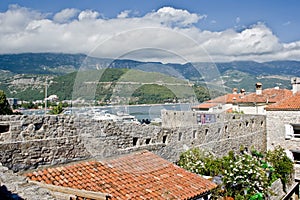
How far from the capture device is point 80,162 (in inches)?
311

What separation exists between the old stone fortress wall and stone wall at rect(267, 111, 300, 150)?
294 inches

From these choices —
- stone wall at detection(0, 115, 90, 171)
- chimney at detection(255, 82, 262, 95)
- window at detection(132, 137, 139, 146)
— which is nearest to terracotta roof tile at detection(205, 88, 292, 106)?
chimney at detection(255, 82, 262, 95)

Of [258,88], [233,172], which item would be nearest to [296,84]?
[258,88]

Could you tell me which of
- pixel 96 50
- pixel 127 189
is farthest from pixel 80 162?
pixel 96 50

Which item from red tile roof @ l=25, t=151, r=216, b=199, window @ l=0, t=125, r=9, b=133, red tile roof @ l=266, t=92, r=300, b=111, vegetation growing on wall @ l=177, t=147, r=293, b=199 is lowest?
vegetation growing on wall @ l=177, t=147, r=293, b=199

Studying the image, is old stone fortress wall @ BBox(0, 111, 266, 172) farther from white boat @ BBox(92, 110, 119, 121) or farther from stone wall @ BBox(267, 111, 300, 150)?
stone wall @ BBox(267, 111, 300, 150)

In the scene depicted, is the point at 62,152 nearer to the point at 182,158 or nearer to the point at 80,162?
the point at 80,162

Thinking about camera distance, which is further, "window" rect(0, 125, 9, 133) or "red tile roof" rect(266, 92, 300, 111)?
"red tile roof" rect(266, 92, 300, 111)

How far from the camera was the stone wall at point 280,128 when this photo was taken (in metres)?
18.2

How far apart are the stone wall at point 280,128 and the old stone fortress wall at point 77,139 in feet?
24.5

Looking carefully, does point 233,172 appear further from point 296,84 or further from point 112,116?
point 296,84

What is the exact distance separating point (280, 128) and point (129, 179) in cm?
1375

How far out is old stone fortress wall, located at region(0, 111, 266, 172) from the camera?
6.75 meters

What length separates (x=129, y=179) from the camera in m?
7.43
